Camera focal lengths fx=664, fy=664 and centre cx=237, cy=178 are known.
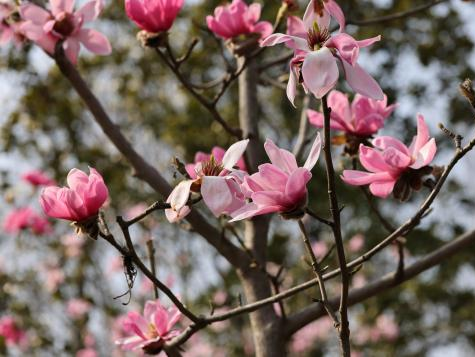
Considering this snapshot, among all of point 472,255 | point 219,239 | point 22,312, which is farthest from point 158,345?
point 472,255

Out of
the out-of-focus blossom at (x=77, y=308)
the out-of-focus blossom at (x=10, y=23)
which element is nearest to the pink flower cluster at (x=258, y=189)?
the out-of-focus blossom at (x=10, y=23)

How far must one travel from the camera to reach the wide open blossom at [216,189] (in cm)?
112

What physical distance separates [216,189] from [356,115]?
2.07 ft

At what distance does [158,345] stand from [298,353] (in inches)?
194

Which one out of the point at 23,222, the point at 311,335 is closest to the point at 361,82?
the point at 23,222

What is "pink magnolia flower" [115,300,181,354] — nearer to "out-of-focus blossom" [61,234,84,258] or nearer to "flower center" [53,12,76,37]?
"flower center" [53,12,76,37]

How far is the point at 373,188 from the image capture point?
136 cm

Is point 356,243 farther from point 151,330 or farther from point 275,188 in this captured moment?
point 275,188

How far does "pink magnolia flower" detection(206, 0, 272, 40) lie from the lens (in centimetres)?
188

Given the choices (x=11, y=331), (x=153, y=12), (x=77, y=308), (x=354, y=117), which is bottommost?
A: (x=77, y=308)

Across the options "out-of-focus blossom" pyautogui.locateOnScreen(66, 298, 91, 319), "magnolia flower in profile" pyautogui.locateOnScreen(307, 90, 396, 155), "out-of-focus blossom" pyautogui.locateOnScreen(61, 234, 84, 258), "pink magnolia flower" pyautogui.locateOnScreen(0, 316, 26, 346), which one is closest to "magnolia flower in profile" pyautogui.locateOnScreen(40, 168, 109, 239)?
"magnolia flower in profile" pyautogui.locateOnScreen(307, 90, 396, 155)

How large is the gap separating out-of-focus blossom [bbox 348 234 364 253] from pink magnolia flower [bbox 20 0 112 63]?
348 cm

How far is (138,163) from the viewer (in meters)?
1.82

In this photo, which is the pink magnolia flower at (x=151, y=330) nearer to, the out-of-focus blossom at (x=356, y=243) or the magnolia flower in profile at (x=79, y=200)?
the magnolia flower in profile at (x=79, y=200)
